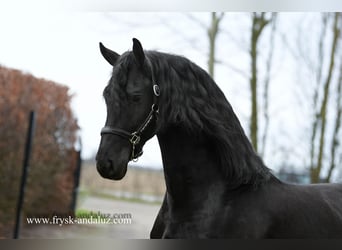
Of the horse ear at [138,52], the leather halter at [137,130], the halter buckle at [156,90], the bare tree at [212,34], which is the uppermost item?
the bare tree at [212,34]

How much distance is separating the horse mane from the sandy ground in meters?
1.87

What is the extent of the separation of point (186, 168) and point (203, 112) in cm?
30

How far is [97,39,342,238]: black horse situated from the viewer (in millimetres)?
2133

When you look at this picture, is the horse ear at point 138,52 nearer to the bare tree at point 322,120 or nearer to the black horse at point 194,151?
the black horse at point 194,151

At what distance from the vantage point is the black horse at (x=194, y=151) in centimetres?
213

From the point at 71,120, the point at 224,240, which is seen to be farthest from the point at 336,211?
the point at 71,120

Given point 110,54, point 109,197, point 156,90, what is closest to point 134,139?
point 156,90

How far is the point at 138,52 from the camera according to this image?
2.14 m

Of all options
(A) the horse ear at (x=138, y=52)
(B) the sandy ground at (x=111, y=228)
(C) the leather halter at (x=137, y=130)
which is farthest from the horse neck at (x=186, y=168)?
(B) the sandy ground at (x=111, y=228)

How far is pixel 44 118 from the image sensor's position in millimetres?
6008

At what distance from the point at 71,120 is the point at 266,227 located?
4198mm

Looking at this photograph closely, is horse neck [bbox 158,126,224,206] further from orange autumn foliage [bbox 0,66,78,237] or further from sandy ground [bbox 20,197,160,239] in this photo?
orange autumn foliage [bbox 0,66,78,237]

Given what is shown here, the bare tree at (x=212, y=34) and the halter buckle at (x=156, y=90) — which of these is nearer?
the halter buckle at (x=156, y=90)

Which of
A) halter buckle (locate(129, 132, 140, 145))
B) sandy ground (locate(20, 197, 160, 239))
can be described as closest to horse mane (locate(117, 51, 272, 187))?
halter buckle (locate(129, 132, 140, 145))
